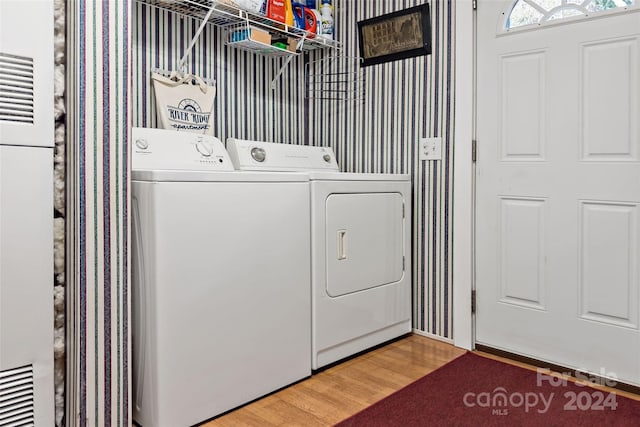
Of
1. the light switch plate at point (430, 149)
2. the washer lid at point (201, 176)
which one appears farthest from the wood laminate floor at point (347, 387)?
the light switch plate at point (430, 149)

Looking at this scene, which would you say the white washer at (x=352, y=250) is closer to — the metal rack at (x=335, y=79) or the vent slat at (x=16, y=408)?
the metal rack at (x=335, y=79)

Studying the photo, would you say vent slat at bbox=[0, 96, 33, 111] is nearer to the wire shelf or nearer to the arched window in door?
the wire shelf

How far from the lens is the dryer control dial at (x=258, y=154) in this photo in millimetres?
2504

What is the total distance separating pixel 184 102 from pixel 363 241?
108 cm

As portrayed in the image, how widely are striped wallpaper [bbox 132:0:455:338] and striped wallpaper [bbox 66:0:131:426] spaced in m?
0.76

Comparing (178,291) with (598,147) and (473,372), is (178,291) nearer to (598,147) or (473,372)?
(473,372)

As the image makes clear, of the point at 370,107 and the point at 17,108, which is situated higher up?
the point at 370,107

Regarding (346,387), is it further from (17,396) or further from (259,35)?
(259,35)

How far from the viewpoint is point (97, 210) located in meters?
1.51

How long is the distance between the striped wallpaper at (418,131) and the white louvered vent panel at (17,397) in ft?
6.20

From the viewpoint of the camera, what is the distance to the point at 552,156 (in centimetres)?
223

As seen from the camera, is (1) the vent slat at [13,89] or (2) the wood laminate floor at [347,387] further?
(2) the wood laminate floor at [347,387]

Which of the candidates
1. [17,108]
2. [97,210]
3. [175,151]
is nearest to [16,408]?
[97,210]

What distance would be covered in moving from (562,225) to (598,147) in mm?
362
